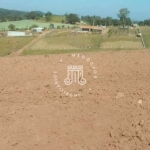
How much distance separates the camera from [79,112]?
669 centimetres

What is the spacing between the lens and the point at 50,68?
A: 35.4 ft

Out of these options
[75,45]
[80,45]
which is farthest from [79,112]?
[75,45]

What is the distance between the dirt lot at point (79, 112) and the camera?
18.3 feet

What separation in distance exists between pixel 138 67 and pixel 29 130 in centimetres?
558

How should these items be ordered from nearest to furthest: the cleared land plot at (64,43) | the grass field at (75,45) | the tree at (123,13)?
the grass field at (75,45) → the cleared land plot at (64,43) → the tree at (123,13)

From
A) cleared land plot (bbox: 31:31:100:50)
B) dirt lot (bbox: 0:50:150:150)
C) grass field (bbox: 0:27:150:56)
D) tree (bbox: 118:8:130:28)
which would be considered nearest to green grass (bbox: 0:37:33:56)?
grass field (bbox: 0:27:150:56)

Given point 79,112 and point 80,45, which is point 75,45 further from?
point 79,112

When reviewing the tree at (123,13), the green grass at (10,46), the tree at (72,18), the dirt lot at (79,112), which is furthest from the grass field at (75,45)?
the tree at (72,18)

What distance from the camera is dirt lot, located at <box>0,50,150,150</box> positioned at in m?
5.57

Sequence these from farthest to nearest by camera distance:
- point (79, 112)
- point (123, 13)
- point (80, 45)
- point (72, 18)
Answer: point (72, 18), point (123, 13), point (80, 45), point (79, 112)

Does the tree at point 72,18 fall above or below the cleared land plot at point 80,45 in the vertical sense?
above

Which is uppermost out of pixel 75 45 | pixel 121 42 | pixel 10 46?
pixel 121 42

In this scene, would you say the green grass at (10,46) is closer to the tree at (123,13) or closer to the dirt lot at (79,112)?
the dirt lot at (79,112)

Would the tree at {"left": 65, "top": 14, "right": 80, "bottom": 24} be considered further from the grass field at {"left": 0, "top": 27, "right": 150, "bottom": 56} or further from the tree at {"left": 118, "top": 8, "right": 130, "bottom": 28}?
the grass field at {"left": 0, "top": 27, "right": 150, "bottom": 56}
